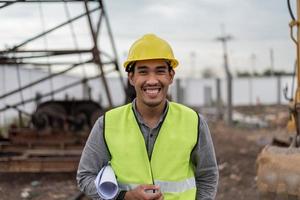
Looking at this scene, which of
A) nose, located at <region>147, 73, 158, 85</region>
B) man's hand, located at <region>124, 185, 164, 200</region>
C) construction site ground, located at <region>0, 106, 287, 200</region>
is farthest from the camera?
construction site ground, located at <region>0, 106, 287, 200</region>

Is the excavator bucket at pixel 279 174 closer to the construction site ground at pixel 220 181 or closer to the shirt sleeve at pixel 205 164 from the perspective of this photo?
the shirt sleeve at pixel 205 164

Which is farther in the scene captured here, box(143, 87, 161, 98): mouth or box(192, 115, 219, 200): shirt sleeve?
box(192, 115, 219, 200): shirt sleeve

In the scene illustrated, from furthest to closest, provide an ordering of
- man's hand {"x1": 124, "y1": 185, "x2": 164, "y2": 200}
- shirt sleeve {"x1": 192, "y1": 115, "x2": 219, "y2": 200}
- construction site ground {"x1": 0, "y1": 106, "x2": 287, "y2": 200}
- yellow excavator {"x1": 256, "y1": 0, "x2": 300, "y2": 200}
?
construction site ground {"x1": 0, "y1": 106, "x2": 287, "y2": 200}
yellow excavator {"x1": 256, "y1": 0, "x2": 300, "y2": 200}
shirt sleeve {"x1": 192, "y1": 115, "x2": 219, "y2": 200}
man's hand {"x1": 124, "y1": 185, "x2": 164, "y2": 200}

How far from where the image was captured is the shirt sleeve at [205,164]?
3.07 metres

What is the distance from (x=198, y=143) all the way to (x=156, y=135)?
8.1 inches

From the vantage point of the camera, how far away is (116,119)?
3068 mm

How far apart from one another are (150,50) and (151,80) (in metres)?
0.14

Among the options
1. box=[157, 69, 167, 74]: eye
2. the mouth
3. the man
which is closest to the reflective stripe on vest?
the man

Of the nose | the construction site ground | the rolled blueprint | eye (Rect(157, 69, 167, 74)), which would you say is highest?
eye (Rect(157, 69, 167, 74))

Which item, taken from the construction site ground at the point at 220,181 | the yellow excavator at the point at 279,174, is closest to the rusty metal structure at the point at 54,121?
the construction site ground at the point at 220,181

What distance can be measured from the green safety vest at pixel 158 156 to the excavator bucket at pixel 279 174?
299 cm

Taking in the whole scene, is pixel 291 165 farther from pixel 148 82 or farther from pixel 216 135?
pixel 216 135

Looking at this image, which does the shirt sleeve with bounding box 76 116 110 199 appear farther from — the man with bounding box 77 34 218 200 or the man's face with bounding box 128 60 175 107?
the man's face with bounding box 128 60 175 107

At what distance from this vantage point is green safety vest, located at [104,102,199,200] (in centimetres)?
296
